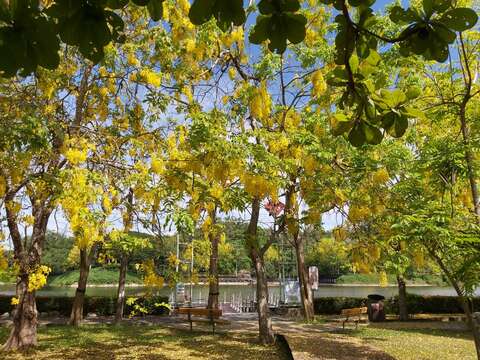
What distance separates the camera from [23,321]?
736 centimetres

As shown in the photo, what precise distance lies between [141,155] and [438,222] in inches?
191

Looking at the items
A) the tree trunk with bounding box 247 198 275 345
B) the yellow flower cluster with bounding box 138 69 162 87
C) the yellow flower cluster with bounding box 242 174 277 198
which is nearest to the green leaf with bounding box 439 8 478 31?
the yellow flower cluster with bounding box 242 174 277 198

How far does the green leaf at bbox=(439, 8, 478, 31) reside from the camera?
971 mm

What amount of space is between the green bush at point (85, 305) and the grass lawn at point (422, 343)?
759 cm

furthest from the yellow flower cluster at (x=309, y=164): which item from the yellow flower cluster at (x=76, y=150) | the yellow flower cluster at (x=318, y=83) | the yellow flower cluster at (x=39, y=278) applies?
the yellow flower cluster at (x=39, y=278)

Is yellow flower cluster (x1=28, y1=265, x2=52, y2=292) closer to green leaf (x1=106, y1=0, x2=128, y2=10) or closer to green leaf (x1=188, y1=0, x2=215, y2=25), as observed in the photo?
green leaf (x1=106, y1=0, x2=128, y2=10)

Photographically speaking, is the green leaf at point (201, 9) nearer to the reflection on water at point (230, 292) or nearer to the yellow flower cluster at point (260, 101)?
the yellow flower cluster at point (260, 101)

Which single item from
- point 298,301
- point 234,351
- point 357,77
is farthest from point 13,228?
point 298,301

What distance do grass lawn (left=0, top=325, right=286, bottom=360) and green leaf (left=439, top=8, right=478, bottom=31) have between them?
7.01 metres

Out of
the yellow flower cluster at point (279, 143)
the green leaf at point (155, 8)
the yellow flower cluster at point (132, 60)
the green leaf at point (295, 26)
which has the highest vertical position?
the yellow flower cluster at point (132, 60)

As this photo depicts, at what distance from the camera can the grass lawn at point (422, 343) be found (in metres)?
7.38

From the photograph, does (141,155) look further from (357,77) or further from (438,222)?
(357,77)

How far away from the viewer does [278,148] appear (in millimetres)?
7086

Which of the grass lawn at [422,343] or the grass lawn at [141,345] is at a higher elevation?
the grass lawn at [141,345]
